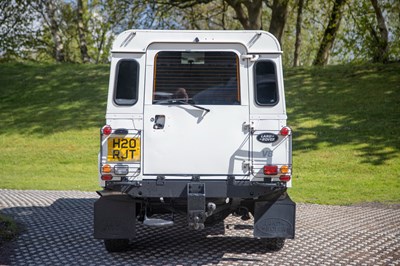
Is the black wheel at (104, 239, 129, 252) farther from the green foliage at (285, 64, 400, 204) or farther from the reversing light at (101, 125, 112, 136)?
the green foliage at (285, 64, 400, 204)

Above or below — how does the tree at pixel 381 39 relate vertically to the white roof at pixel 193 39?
above

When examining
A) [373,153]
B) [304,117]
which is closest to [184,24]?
[304,117]

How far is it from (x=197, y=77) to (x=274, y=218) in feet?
6.89

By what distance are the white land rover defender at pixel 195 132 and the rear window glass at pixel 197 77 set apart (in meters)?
0.01

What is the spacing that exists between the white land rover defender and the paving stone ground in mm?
400

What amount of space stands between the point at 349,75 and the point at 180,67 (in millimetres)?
18516

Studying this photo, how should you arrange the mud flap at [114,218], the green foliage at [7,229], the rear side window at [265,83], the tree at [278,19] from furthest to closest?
1. the tree at [278,19]
2. the green foliage at [7,229]
3. the rear side window at [265,83]
4. the mud flap at [114,218]

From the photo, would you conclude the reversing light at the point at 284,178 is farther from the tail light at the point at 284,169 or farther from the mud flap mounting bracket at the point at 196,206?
the mud flap mounting bracket at the point at 196,206

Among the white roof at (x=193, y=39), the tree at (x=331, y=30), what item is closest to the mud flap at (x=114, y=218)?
the white roof at (x=193, y=39)

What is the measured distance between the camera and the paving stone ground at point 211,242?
748cm

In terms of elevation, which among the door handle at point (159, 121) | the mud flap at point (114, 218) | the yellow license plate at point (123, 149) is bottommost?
the mud flap at point (114, 218)

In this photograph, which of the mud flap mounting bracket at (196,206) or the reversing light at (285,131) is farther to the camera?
the reversing light at (285,131)

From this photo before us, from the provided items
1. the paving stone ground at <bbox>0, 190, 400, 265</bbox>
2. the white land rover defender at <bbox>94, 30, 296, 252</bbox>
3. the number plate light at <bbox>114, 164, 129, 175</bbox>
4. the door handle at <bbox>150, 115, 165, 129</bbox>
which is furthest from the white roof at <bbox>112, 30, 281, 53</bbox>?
the paving stone ground at <bbox>0, 190, 400, 265</bbox>

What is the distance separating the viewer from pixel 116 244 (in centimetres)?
776
